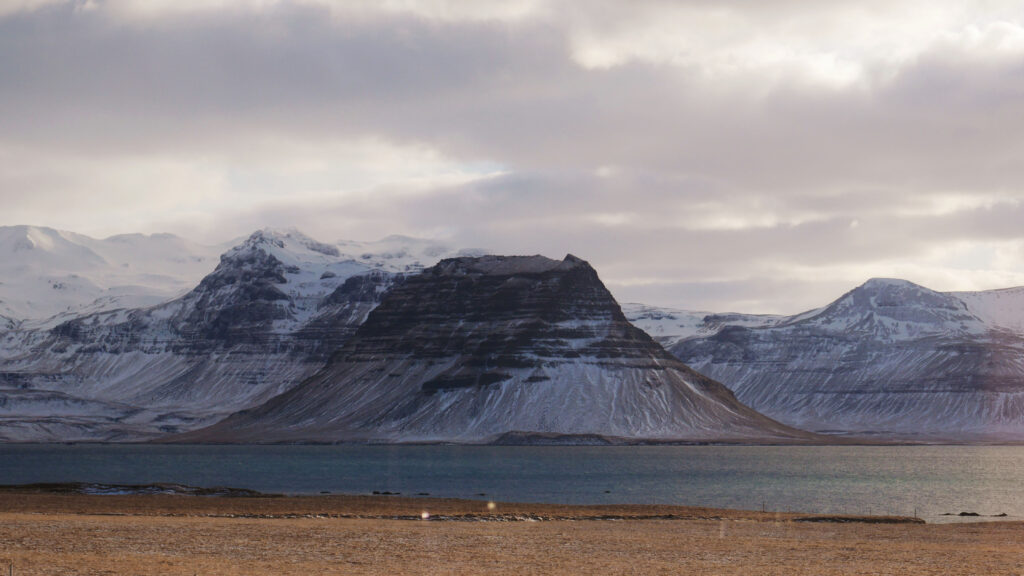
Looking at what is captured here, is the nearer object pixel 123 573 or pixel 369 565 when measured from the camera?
pixel 123 573

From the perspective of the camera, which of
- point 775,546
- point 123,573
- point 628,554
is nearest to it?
point 123,573

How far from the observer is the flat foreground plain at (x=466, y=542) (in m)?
53.3

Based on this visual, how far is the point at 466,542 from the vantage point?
64.9 meters

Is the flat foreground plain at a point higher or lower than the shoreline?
higher

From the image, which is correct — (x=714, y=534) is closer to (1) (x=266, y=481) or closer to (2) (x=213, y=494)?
(2) (x=213, y=494)

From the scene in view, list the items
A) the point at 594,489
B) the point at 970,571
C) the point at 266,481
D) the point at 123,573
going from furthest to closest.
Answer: the point at 266,481 < the point at 594,489 < the point at 970,571 < the point at 123,573

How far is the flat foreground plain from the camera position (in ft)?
175

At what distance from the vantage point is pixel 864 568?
5472cm

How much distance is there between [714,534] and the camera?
2923 inches

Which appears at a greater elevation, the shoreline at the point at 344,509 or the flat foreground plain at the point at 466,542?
the flat foreground plain at the point at 466,542

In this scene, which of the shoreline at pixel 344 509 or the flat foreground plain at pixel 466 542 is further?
the shoreline at pixel 344 509

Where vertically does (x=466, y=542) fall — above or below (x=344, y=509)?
above

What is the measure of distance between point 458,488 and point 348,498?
3780 cm

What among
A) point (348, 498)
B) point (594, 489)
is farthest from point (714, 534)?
point (594, 489)
